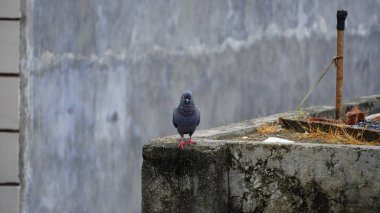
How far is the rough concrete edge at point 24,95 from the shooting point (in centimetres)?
636

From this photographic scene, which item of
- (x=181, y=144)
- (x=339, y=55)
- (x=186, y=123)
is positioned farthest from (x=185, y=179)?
(x=339, y=55)

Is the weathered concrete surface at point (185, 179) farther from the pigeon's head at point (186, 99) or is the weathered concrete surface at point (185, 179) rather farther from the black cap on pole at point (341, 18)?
the black cap on pole at point (341, 18)

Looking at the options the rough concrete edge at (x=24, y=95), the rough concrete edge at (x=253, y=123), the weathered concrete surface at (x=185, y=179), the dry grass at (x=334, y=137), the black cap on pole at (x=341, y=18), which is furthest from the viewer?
the black cap on pole at (x=341, y=18)

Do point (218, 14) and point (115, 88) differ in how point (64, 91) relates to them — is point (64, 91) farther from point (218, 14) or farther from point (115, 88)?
point (218, 14)

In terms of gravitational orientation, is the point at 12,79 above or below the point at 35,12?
below

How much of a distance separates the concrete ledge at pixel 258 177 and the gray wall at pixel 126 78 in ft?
2.70

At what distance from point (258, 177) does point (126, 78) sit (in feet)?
5.56

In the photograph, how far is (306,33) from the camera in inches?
409

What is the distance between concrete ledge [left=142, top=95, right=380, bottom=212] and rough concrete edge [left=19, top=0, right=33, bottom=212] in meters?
0.81

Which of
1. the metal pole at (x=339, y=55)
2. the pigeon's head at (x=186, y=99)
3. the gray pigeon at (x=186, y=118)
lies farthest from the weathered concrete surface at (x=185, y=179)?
the metal pole at (x=339, y=55)

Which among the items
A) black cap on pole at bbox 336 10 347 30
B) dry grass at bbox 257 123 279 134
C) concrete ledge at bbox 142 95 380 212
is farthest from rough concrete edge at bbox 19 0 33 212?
black cap on pole at bbox 336 10 347 30

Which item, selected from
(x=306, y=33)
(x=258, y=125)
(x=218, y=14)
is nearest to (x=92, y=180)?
(x=258, y=125)

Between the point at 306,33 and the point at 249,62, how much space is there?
1292 mm

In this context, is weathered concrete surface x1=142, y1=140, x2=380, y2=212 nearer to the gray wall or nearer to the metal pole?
the gray wall
